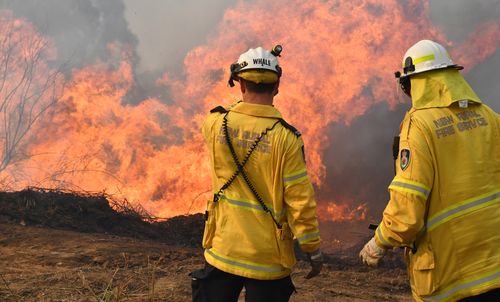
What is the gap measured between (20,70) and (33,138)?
216 cm

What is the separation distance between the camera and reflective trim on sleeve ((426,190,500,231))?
240cm

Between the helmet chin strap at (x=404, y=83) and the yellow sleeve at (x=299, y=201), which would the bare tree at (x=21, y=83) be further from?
the helmet chin strap at (x=404, y=83)

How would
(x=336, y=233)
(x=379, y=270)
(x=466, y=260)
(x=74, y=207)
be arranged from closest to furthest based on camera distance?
(x=466, y=260), (x=379, y=270), (x=74, y=207), (x=336, y=233)

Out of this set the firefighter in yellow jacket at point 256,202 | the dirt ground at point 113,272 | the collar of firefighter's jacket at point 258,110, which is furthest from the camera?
the dirt ground at point 113,272

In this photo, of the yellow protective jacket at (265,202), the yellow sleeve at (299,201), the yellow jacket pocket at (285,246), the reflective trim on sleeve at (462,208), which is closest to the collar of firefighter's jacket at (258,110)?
the yellow protective jacket at (265,202)

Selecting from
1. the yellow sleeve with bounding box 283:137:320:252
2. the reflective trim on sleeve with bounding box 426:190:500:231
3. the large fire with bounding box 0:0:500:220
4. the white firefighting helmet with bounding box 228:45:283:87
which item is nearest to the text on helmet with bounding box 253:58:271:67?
the white firefighting helmet with bounding box 228:45:283:87

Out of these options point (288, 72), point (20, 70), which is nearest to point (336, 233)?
point (288, 72)

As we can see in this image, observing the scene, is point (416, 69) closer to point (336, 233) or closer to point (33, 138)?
point (336, 233)

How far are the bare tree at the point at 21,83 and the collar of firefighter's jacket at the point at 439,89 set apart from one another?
10563 mm

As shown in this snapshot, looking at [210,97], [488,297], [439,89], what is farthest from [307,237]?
[210,97]

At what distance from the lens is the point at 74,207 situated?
26.8 feet

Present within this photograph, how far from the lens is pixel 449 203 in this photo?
7.93 ft

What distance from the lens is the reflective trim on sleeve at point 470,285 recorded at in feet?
7.70

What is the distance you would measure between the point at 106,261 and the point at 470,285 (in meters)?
4.64
